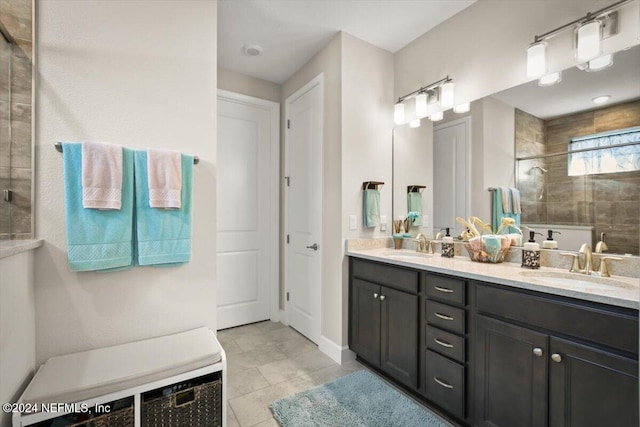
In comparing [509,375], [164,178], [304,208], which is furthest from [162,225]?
[509,375]

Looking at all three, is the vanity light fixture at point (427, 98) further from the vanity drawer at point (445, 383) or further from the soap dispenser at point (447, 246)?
the vanity drawer at point (445, 383)

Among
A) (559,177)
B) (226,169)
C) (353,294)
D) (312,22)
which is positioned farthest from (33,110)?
(559,177)

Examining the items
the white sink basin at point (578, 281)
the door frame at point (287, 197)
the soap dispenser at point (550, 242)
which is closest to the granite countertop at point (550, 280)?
the white sink basin at point (578, 281)

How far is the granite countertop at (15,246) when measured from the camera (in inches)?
40.6

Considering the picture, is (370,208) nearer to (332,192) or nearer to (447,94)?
(332,192)

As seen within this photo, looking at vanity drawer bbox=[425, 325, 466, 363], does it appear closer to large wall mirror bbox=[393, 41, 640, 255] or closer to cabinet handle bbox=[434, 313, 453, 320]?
cabinet handle bbox=[434, 313, 453, 320]

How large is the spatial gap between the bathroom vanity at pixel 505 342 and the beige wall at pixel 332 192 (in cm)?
38

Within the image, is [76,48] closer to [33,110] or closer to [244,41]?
[33,110]

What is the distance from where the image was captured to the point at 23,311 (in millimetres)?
1219

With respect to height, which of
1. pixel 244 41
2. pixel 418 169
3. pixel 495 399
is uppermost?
pixel 244 41

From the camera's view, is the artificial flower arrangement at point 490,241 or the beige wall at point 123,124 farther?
the artificial flower arrangement at point 490,241

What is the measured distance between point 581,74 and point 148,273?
2702 mm

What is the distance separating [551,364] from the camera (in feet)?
4.14

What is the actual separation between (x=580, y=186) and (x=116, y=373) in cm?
257
